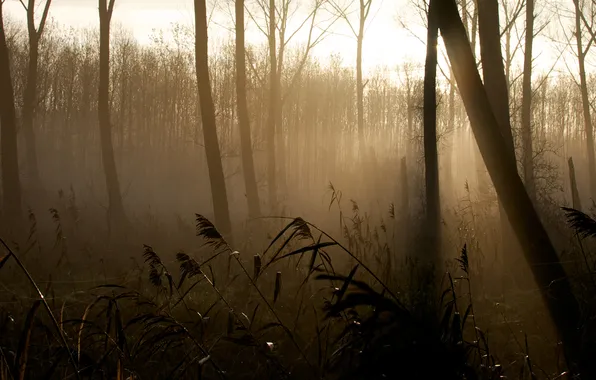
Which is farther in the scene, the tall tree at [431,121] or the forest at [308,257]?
the tall tree at [431,121]

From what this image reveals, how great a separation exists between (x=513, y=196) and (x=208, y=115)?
7450 mm

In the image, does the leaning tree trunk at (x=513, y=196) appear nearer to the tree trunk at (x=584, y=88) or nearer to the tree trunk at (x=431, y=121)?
the tree trunk at (x=431, y=121)

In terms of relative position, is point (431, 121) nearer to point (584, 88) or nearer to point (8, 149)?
point (8, 149)

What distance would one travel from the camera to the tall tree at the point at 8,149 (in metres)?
13.2

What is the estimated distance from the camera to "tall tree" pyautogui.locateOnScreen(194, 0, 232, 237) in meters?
11.0

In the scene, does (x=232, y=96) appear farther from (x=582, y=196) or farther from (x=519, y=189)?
(x=519, y=189)

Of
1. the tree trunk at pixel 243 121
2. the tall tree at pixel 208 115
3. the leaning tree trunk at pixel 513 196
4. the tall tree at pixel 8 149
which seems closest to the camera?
the leaning tree trunk at pixel 513 196

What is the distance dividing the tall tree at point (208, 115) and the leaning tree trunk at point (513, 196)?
6.57 metres

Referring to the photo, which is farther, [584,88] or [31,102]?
[584,88]

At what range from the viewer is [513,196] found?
4793 millimetres

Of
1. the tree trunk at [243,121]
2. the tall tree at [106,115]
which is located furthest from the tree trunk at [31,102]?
the tree trunk at [243,121]

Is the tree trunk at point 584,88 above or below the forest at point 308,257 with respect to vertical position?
above

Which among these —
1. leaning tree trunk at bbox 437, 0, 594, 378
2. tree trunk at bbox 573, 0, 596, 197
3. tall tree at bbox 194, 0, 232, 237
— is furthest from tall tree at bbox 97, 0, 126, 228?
tree trunk at bbox 573, 0, 596, 197

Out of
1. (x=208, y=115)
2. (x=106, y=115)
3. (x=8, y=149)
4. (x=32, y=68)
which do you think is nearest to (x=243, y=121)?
(x=208, y=115)
